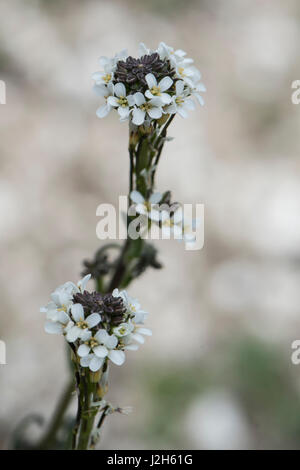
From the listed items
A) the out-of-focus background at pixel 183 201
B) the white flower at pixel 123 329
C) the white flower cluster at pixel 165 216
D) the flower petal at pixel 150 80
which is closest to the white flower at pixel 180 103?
the flower petal at pixel 150 80

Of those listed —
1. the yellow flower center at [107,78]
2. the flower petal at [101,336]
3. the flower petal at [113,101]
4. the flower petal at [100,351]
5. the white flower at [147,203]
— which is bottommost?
the flower petal at [100,351]

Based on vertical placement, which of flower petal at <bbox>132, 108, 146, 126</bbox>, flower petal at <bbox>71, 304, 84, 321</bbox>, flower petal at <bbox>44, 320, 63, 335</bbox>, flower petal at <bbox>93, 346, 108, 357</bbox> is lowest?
flower petal at <bbox>93, 346, 108, 357</bbox>

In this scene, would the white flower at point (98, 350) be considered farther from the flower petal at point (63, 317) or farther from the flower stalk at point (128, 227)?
the flower petal at point (63, 317)

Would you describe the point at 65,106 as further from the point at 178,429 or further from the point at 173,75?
the point at 173,75

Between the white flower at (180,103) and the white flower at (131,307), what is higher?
the white flower at (180,103)

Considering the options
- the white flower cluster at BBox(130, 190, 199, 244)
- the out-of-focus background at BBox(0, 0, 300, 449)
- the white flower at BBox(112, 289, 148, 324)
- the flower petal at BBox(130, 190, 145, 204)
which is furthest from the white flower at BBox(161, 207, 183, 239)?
the out-of-focus background at BBox(0, 0, 300, 449)

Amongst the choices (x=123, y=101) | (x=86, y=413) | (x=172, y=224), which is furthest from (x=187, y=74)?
(x=86, y=413)

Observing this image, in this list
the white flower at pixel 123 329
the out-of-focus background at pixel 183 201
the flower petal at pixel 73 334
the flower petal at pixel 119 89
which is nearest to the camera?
the flower petal at pixel 73 334

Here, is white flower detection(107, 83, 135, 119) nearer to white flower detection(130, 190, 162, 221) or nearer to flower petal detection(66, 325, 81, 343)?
white flower detection(130, 190, 162, 221)

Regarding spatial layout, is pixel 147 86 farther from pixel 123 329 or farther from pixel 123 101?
pixel 123 329

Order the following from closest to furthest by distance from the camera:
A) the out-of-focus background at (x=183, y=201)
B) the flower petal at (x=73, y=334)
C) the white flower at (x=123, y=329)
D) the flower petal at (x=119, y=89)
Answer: the flower petal at (x=73, y=334) < the white flower at (x=123, y=329) < the flower petal at (x=119, y=89) < the out-of-focus background at (x=183, y=201)
